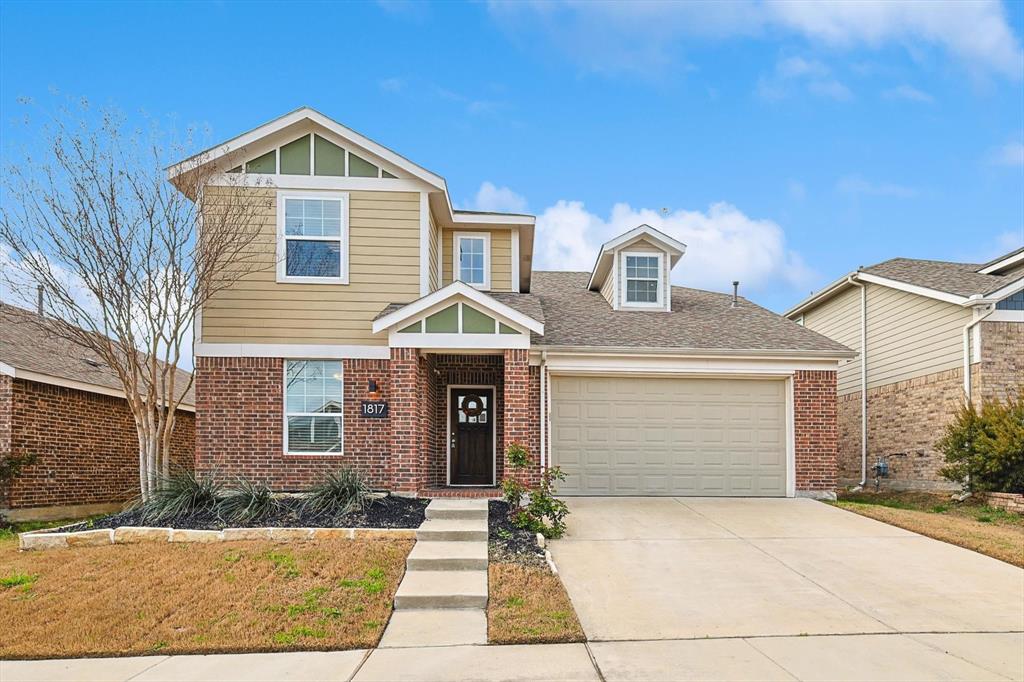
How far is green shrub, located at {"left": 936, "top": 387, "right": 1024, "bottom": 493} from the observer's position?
1272 cm

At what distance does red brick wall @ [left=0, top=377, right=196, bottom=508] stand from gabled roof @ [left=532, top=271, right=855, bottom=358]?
363 inches

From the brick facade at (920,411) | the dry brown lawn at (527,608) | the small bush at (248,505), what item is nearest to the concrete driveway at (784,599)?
the dry brown lawn at (527,608)

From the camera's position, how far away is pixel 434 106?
15086 millimetres

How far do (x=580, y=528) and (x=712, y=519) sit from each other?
2.29m

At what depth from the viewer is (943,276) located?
16703 mm

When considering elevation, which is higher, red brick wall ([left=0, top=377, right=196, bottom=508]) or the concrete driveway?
red brick wall ([left=0, top=377, right=196, bottom=508])

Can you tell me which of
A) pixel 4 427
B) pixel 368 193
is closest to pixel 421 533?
pixel 368 193

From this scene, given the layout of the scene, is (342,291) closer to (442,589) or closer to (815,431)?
(442,589)

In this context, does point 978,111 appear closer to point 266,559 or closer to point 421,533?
point 421,533

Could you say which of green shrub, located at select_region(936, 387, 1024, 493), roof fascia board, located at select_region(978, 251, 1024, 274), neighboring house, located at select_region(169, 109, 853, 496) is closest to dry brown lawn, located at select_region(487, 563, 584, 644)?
neighboring house, located at select_region(169, 109, 853, 496)

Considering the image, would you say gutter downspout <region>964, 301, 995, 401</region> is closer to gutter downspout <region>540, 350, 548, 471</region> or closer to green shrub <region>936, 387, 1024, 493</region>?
green shrub <region>936, 387, 1024, 493</region>

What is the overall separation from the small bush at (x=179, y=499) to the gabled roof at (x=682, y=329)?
19.3ft

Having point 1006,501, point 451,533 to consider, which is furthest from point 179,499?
point 1006,501

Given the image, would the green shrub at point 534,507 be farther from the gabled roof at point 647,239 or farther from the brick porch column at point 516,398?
the gabled roof at point 647,239
